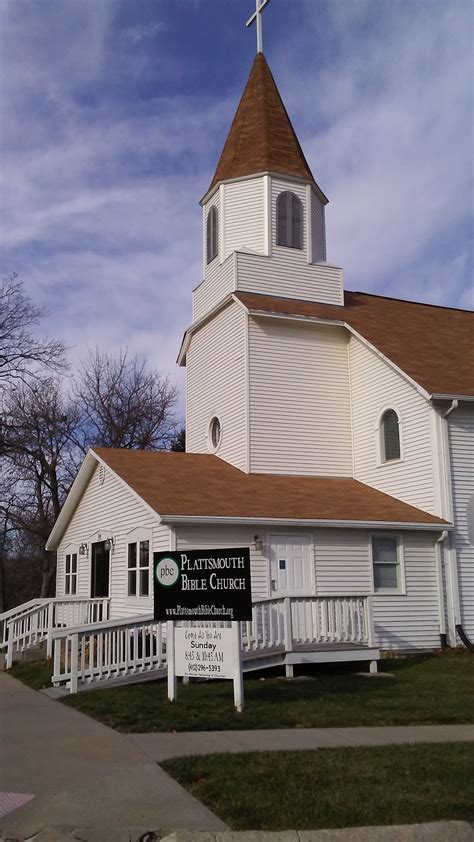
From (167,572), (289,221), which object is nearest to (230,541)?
(167,572)

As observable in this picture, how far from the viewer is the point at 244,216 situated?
23688 millimetres

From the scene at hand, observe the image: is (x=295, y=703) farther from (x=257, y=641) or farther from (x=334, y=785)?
(x=334, y=785)

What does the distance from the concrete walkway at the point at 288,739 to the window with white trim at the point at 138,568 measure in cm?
850

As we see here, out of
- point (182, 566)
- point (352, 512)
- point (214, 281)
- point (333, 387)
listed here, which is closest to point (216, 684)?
point (182, 566)

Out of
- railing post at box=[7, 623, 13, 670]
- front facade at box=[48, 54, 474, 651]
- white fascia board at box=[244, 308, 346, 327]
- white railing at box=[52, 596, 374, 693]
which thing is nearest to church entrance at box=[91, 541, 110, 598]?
front facade at box=[48, 54, 474, 651]

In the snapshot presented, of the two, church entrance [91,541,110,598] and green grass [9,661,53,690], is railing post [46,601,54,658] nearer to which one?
green grass [9,661,53,690]

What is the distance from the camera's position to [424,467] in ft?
61.0

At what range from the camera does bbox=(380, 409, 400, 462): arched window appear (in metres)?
20.2

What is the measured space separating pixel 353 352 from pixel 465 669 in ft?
32.1

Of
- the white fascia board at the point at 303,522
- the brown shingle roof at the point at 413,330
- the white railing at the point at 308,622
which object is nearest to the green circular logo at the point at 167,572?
the white railing at the point at 308,622

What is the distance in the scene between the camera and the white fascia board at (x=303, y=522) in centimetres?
1584

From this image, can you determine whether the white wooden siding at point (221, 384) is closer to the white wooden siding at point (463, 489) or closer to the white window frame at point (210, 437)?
the white window frame at point (210, 437)

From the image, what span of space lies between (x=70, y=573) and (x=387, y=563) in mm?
10291

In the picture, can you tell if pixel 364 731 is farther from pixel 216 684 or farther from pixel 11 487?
pixel 11 487
